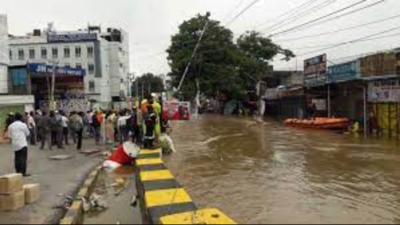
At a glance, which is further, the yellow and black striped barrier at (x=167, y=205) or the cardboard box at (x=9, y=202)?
the cardboard box at (x=9, y=202)

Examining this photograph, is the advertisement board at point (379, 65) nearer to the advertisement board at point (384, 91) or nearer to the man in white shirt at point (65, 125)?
the advertisement board at point (384, 91)

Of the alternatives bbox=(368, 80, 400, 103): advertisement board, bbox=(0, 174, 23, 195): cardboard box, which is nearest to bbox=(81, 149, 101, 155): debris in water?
bbox=(0, 174, 23, 195): cardboard box

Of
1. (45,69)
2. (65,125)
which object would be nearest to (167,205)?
(65,125)

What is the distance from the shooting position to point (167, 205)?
806 centimetres

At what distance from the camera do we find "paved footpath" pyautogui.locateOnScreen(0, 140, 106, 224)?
969cm

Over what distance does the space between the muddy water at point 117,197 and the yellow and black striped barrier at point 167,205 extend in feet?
0.94

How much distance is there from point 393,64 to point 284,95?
78.3 ft

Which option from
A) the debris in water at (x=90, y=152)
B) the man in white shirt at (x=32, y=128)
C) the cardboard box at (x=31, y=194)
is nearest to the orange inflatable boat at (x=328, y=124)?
the debris in water at (x=90, y=152)

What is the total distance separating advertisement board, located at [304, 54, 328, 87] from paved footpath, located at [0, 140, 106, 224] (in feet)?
64.1

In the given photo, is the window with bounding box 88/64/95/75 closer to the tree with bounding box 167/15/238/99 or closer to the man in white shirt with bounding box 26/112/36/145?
the tree with bounding box 167/15/238/99

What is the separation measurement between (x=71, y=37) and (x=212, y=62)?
30.5 m

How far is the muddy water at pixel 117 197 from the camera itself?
909 centimetres

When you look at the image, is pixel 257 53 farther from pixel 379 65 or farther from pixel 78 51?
pixel 379 65

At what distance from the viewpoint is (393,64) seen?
27.8 meters
